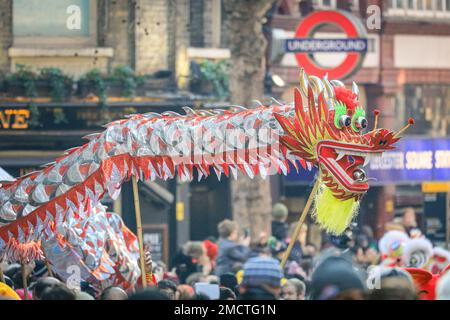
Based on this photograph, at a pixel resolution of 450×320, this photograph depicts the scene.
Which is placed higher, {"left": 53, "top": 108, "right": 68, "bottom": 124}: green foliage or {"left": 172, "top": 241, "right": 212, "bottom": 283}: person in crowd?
{"left": 53, "top": 108, "right": 68, "bottom": 124}: green foliage

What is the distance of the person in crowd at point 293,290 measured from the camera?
41.1 ft

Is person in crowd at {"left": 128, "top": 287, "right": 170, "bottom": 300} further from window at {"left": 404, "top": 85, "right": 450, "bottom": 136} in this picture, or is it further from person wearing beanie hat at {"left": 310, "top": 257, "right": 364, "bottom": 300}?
window at {"left": 404, "top": 85, "right": 450, "bottom": 136}

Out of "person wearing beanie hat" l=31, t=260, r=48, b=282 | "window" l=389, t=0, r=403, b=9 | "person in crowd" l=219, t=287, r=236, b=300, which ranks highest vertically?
"window" l=389, t=0, r=403, b=9

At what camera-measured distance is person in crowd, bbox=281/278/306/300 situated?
41.1ft

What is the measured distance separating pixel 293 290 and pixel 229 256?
3633mm

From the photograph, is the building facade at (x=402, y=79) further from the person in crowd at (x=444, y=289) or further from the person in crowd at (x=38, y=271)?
the person in crowd at (x=444, y=289)

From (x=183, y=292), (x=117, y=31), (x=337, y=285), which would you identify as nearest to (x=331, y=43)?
(x=117, y=31)

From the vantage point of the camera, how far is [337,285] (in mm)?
9055

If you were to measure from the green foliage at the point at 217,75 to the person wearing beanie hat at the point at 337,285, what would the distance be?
1418cm

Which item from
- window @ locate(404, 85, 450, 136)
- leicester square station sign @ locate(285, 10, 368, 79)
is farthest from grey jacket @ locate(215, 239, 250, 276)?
window @ locate(404, 85, 450, 136)

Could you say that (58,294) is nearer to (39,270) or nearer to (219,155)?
(219,155)

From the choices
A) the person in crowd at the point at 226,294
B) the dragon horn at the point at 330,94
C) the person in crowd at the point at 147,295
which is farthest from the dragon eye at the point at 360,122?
the person in crowd at the point at 147,295

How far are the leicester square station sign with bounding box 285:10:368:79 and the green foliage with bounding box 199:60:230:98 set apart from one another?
62.4 inches

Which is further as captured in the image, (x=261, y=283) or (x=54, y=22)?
(x=54, y=22)
